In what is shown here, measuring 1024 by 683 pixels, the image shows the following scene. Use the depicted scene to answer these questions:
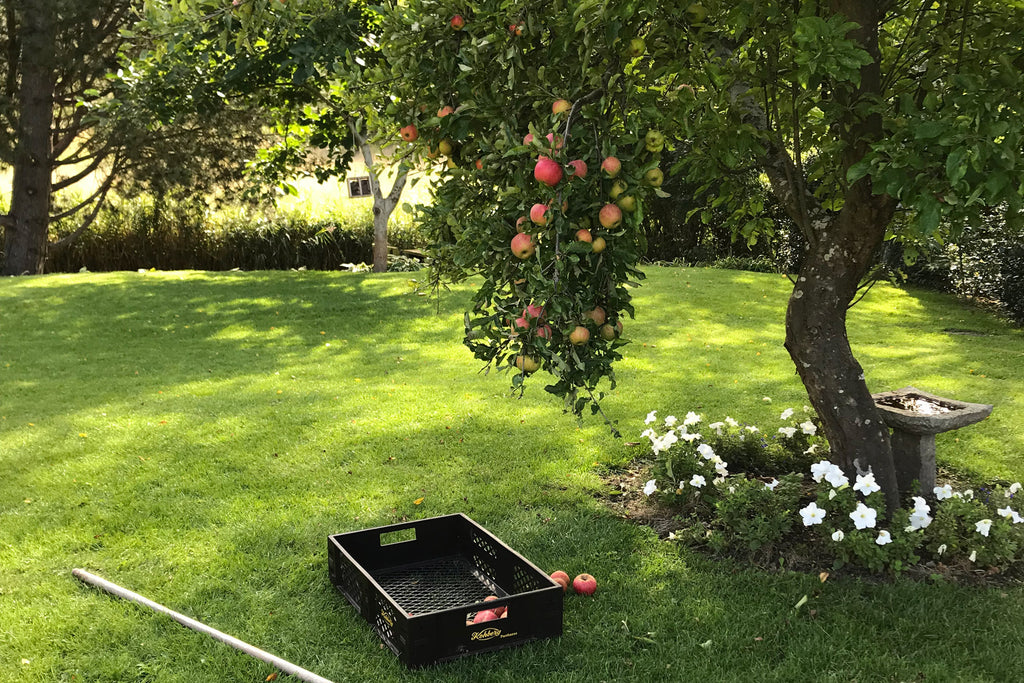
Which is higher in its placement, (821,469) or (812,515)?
(821,469)

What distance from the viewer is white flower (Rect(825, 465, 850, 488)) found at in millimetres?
3512

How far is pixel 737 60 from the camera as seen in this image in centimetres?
342

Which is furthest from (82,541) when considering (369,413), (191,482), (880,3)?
(880,3)

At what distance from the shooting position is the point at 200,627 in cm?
308

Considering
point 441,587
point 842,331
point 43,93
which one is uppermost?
point 43,93

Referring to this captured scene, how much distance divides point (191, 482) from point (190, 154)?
29.8 feet

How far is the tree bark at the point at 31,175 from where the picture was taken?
11.5 meters

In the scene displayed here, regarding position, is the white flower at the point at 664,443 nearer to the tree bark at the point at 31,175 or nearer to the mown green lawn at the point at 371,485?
the mown green lawn at the point at 371,485

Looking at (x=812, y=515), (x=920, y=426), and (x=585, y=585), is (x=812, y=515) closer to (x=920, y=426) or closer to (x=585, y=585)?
(x=920, y=426)

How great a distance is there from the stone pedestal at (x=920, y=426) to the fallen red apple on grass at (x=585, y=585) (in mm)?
1614

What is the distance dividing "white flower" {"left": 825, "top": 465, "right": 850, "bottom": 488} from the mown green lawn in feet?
1.28

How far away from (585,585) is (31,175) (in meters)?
11.9

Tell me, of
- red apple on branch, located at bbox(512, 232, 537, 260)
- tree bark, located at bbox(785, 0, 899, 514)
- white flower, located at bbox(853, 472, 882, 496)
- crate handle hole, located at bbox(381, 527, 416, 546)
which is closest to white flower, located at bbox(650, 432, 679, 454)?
tree bark, located at bbox(785, 0, 899, 514)

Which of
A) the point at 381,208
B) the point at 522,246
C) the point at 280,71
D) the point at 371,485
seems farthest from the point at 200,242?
the point at 522,246
